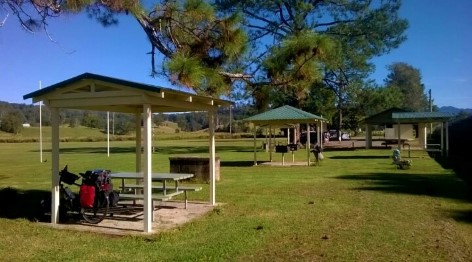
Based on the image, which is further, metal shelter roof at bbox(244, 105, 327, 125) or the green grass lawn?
metal shelter roof at bbox(244, 105, 327, 125)

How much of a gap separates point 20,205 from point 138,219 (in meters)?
3.40

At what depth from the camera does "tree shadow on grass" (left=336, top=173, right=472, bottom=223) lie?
10906 mm

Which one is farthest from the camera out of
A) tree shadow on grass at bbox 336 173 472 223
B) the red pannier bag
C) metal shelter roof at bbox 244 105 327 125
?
metal shelter roof at bbox 244 105 327 125

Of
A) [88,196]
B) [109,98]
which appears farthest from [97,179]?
[109,98]

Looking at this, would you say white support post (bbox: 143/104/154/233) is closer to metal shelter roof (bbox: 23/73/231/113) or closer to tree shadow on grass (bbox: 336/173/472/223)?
metal shelter roof (bbox: 23/73/231/113)

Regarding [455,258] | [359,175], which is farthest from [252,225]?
[359,175]

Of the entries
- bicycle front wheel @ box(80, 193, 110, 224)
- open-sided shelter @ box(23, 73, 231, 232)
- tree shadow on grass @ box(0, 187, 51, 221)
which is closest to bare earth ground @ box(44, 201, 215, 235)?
bicycle front wheel @ box(80, 193, 110, 224)

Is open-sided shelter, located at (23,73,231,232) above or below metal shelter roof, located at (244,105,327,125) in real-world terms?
below

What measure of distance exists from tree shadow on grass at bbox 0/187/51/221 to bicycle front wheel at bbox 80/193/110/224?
0.91 metres

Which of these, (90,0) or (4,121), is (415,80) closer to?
(4,121)

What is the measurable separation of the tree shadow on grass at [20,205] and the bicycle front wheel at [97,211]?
907 mm

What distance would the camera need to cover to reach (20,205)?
10008mm

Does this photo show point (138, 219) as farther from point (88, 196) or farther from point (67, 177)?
point (67, 177)

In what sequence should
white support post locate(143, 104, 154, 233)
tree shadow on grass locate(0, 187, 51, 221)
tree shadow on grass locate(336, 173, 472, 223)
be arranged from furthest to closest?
tree shadow on grass locate(336, 173, 472, 223)
tree shadow on grass locate(0, 187, 51, 221)
white support post locate(143, 104, 154, 233)
